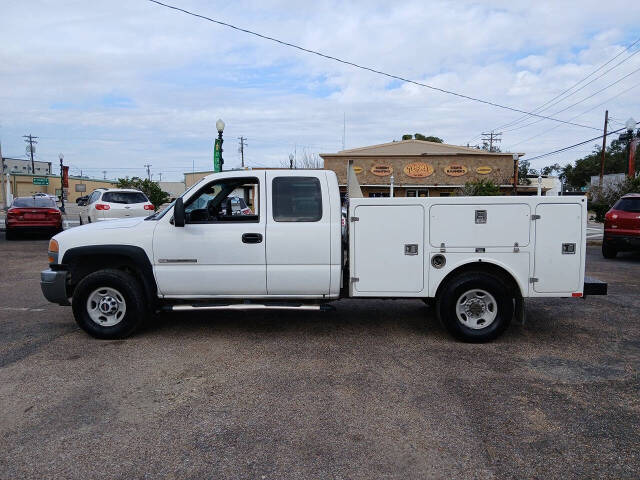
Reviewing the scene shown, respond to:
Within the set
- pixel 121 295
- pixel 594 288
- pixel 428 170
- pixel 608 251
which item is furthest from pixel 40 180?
pixel 594 288

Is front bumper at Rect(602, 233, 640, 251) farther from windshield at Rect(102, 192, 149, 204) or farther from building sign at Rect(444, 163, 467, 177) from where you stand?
building sign at Rect(444, 163, 467, 177)

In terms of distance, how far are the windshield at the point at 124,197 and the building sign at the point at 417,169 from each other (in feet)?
70.8

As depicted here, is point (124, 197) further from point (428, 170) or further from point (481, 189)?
point (428, 170)

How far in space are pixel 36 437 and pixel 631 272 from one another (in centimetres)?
1168

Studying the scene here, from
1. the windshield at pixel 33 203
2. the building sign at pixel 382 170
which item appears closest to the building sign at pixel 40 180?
the building sign at pixel 382 170

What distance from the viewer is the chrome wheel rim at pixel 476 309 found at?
18.8 ft

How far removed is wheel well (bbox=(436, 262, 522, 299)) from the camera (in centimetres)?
571

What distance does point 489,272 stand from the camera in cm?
579

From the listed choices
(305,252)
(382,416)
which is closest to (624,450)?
(382,416)

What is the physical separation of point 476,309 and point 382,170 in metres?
29.6

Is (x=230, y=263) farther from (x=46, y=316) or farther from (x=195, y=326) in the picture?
(x=46, y=316)

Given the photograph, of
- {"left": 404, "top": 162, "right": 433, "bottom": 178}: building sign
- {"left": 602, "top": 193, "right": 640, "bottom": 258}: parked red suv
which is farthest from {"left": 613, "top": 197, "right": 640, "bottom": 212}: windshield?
{"left": 404, "top": 162, "right": 433, "bottom": 178}: building sign

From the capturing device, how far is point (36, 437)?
359 cm

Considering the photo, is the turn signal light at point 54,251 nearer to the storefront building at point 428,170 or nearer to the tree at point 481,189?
the tree at point 481,189
